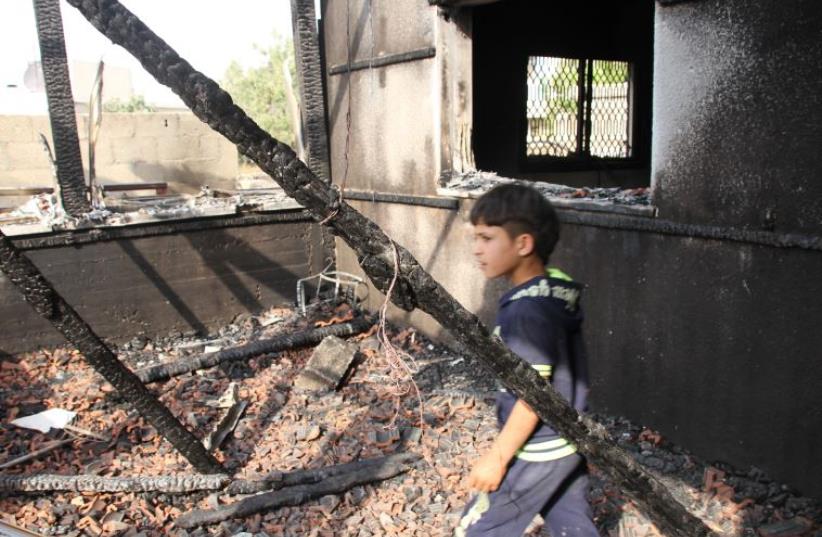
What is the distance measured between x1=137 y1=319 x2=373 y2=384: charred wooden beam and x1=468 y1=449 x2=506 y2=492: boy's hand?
13.1 feet

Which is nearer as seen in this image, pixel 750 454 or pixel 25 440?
pixel 750 454

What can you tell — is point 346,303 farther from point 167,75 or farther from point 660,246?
point 167,75

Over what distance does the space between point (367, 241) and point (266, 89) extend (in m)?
32.8

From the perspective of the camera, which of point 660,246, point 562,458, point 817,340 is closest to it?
point 562,458

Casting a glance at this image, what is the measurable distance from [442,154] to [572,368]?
13.1ft

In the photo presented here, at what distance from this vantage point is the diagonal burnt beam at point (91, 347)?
3178mm

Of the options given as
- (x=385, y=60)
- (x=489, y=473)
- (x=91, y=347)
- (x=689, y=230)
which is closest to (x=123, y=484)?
(x=91, y=347)

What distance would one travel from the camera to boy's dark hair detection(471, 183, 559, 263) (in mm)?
2205

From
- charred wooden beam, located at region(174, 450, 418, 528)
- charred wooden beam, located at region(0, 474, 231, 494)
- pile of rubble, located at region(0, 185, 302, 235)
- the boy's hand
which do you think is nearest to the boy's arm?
the boy's hand

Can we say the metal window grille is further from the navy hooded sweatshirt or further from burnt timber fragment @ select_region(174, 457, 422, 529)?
the navy hooded sweatshirt

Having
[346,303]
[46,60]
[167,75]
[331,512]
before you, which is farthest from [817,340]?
[46,60]

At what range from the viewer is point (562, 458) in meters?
2.27

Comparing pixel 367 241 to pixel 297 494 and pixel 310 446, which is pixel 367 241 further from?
pixel 310 446

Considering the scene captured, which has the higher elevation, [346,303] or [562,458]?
[562,458]
